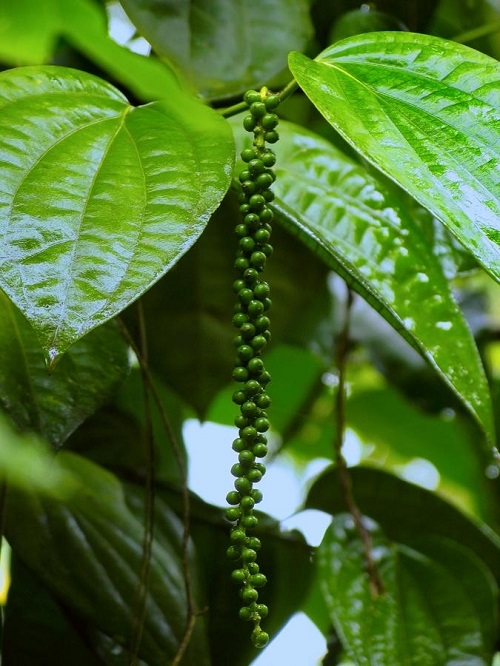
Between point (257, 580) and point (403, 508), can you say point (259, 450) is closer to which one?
point (257, 580)

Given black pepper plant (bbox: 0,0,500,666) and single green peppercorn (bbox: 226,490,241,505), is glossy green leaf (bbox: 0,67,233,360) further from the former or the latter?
Result: single green peppercorn (bbox: 226,490,241,505)

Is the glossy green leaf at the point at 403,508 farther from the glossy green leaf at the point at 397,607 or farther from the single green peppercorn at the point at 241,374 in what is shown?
the single green peppercorn at the point at 241,374

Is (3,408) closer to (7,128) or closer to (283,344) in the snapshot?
(7,128)

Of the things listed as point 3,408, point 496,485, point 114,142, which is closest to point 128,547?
point 3,408

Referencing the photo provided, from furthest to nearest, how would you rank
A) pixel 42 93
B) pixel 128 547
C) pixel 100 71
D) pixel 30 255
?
pixel 100 71 → pixel 128 547 → pixel 42 93 → pixel 30 255

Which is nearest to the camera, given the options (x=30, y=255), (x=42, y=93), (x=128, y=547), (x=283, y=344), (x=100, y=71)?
(x=30, y=255)

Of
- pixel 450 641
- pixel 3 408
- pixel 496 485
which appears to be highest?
pixel 496 485

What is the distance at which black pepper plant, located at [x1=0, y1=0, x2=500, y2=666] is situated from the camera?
0.40 meters

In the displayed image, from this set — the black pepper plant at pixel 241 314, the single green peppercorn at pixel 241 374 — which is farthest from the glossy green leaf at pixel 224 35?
the single green peppercorn at pixel 241 374

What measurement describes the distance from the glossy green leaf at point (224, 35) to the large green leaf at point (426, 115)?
26 centimetres

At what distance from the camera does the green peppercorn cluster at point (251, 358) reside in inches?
17.3

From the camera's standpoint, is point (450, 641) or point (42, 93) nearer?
point (42, 93)

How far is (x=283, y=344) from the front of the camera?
115 centimetres

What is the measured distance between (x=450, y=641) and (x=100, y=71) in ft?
2.08
